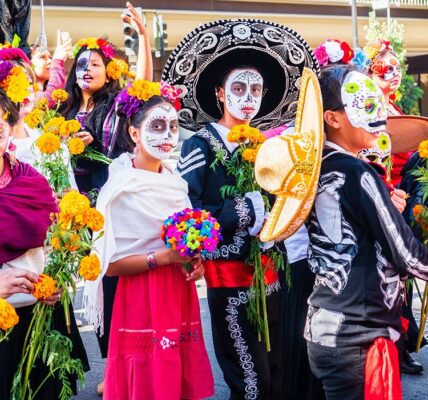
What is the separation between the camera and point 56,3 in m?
24.0

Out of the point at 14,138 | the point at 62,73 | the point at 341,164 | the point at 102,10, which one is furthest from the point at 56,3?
the point at 341,164

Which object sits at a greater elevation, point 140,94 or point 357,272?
point 140,94

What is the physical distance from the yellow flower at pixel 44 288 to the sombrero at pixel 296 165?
863 millimetres

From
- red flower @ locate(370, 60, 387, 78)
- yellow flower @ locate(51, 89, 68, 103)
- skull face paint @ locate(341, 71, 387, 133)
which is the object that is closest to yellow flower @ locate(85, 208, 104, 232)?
skull face paint @ locate(341, 71, 387, 133)

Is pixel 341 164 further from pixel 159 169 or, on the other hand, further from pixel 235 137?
pixel 159 169

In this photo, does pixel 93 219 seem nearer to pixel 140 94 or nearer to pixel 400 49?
pixel 140 94

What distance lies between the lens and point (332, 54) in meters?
4.71

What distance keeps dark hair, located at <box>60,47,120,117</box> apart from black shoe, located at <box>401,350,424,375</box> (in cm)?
266

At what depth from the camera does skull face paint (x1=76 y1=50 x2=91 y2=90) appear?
5.22 meters

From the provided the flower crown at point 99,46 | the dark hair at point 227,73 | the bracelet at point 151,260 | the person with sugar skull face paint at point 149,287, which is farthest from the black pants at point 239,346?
the flower crown at point 99,46

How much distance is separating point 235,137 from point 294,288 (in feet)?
3.18

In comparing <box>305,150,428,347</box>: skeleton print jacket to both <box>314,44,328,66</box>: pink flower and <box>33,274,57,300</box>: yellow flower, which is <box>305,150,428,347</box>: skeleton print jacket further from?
<box>314,44,328,66</box>: pink flower

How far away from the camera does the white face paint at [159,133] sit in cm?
373

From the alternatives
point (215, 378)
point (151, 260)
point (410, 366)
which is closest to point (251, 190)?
point (151, 260)
